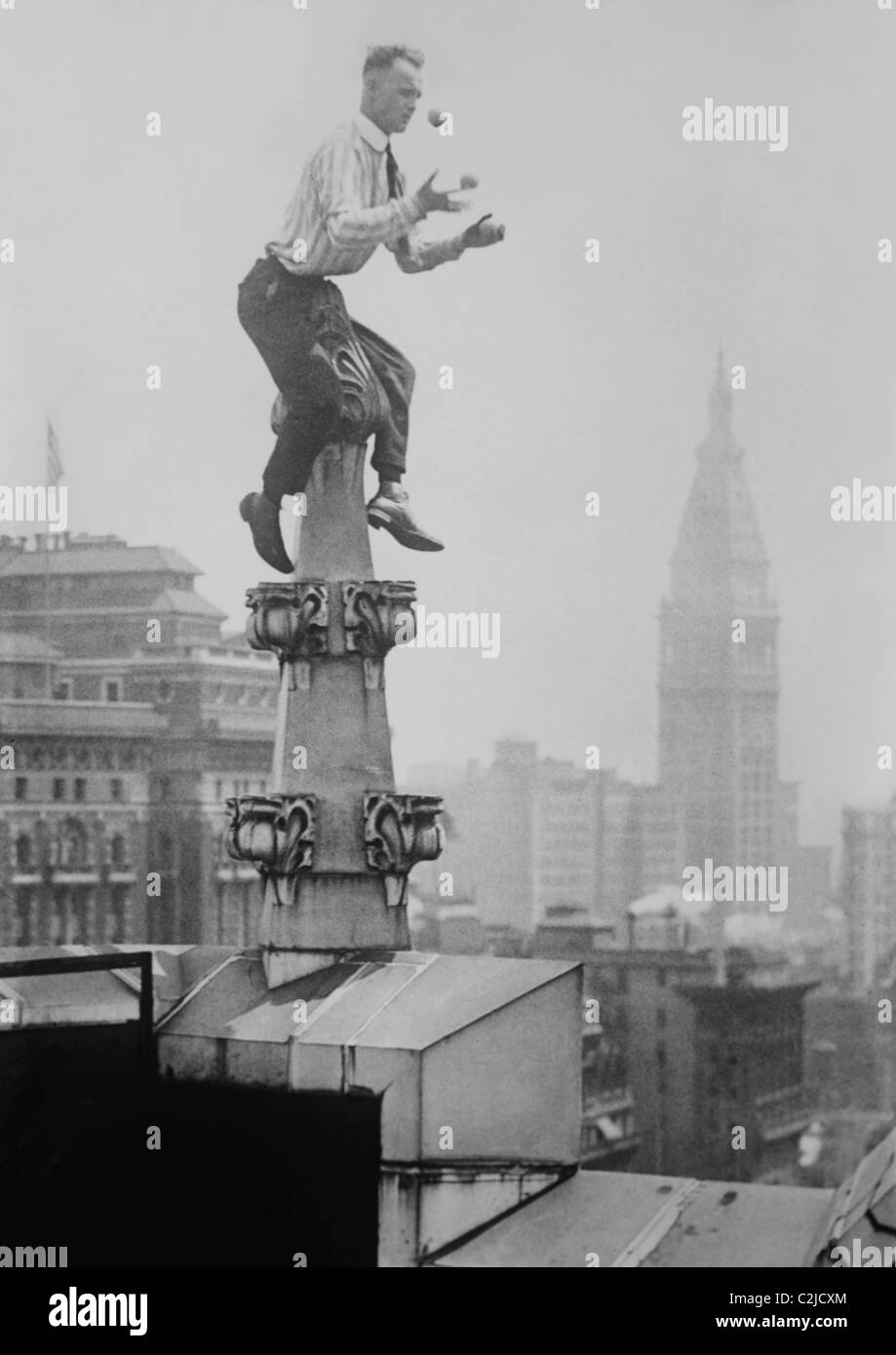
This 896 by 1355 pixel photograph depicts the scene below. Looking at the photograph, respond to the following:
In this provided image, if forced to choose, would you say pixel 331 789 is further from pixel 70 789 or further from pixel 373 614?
pixel 70 789

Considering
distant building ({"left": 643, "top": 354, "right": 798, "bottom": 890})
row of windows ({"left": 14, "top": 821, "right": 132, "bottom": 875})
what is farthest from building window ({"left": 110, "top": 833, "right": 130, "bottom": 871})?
distant building ({"left": 643, "top": 354, "right": 798, "bottom": 890})

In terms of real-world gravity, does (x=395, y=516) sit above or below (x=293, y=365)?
below

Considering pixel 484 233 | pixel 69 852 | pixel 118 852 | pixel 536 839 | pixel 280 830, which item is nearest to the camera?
pixel 280 830

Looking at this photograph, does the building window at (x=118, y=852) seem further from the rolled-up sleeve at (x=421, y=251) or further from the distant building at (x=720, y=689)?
the rolled-up sleeve at (x=421, y=251)

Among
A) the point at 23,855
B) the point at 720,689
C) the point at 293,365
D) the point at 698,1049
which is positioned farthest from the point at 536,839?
the point at 293,365

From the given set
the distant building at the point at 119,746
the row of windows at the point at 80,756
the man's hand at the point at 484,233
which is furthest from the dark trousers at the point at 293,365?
the row of windows at the point at 80,756

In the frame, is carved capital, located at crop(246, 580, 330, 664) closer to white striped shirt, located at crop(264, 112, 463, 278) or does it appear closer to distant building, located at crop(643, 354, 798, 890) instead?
white striped shirt, located at crop(264, 112, 463, 278)
